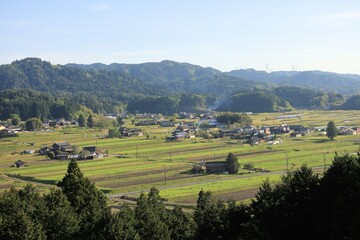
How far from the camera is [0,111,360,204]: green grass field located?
36.1 meters

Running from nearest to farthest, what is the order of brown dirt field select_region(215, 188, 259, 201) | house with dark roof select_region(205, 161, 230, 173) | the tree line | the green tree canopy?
the tree line → brown dirt field select_region(215, 188, 259, 201) → house with dark roof select_region(205, 161, 230, 173) → the green tree canopy

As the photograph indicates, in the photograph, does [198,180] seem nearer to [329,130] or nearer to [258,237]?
[258,237]

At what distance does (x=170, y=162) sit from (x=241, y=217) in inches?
1357

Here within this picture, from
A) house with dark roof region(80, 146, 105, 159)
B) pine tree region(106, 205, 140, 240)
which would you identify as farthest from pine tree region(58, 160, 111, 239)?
house with dark roof region(80, 146, 105, 159)

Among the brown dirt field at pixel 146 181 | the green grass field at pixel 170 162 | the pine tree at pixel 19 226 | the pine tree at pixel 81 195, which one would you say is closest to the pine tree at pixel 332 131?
the green grass field at pixel 170 162

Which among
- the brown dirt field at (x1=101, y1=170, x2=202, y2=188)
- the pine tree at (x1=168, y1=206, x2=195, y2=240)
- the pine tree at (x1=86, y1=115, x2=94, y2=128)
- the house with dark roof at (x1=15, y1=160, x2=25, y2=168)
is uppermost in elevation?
the pine tree at (x1=86, y1=115, x2=94, y2=128)

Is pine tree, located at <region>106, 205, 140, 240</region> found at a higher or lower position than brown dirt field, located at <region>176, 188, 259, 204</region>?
higher

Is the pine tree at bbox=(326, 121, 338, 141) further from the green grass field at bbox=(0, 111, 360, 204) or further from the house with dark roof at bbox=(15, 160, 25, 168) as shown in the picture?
the house with dark roof at bbox=(15, 160, 25, 168)

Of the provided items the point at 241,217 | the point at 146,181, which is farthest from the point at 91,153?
the point at 241,217

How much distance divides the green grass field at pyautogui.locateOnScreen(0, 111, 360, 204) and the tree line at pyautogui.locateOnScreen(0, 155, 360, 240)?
45.8 ft

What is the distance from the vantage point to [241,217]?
50.6ft

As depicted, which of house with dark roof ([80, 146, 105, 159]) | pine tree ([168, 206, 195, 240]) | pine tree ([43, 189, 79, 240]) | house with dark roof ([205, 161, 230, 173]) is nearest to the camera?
pine tree ([168, 206, 195, 240])

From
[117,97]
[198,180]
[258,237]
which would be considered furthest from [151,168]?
[117,97]

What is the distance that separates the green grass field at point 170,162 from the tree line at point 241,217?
45.8ft
